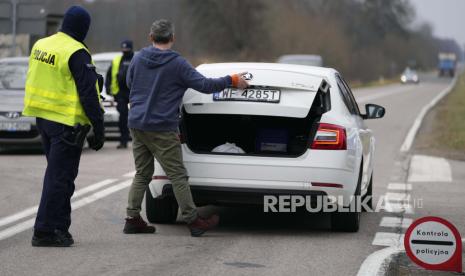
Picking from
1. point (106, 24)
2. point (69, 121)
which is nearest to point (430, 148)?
point (69, 121)

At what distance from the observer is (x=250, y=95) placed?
8852 mm

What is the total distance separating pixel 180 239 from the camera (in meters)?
8.51

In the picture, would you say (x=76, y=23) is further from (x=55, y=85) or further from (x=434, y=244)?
(x=434, y=244)

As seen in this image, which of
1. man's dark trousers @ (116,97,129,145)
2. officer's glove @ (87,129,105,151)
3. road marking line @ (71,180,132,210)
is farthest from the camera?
man's dark trousers @ (116,97,129,145)

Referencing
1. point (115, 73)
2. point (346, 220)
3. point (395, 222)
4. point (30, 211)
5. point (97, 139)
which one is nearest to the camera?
point (97, 139)

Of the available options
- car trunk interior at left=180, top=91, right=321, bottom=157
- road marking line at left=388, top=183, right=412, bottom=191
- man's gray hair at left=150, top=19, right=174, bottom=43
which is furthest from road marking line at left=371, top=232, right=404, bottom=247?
road marking line at left=388, top=183, right=412, bottom=191

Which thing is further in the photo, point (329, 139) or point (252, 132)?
point (252, 132)

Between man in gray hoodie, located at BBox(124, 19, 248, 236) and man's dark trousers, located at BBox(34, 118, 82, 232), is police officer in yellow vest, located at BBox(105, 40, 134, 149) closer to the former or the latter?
man in gray hoodie, located at BBox(124, 19, 248, 236)

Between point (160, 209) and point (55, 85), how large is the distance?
1.83 metres

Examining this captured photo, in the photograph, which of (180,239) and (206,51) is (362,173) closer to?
(180,239)

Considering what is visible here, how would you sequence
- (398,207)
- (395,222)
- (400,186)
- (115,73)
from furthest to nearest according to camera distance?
(115,73) < (400,186) < (398,207) < (395,222)

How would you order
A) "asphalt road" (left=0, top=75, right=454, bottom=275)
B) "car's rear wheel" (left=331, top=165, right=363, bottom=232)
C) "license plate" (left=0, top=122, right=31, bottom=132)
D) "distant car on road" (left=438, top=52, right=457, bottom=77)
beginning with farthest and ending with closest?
"distant car on road" (left=438, top=52, right=457, bottom=77) → "license plate" (left=0, top=122, right=31, bottom=132) → "car's rear wheel" (left=331, top=165, right=363, bottom=232) → "asphalt road" (left=0, top=75, right=454, bottom=275)

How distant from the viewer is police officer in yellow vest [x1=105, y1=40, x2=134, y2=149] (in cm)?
1814

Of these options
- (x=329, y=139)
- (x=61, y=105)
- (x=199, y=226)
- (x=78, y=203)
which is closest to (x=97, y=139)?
(x=61, y=105)
